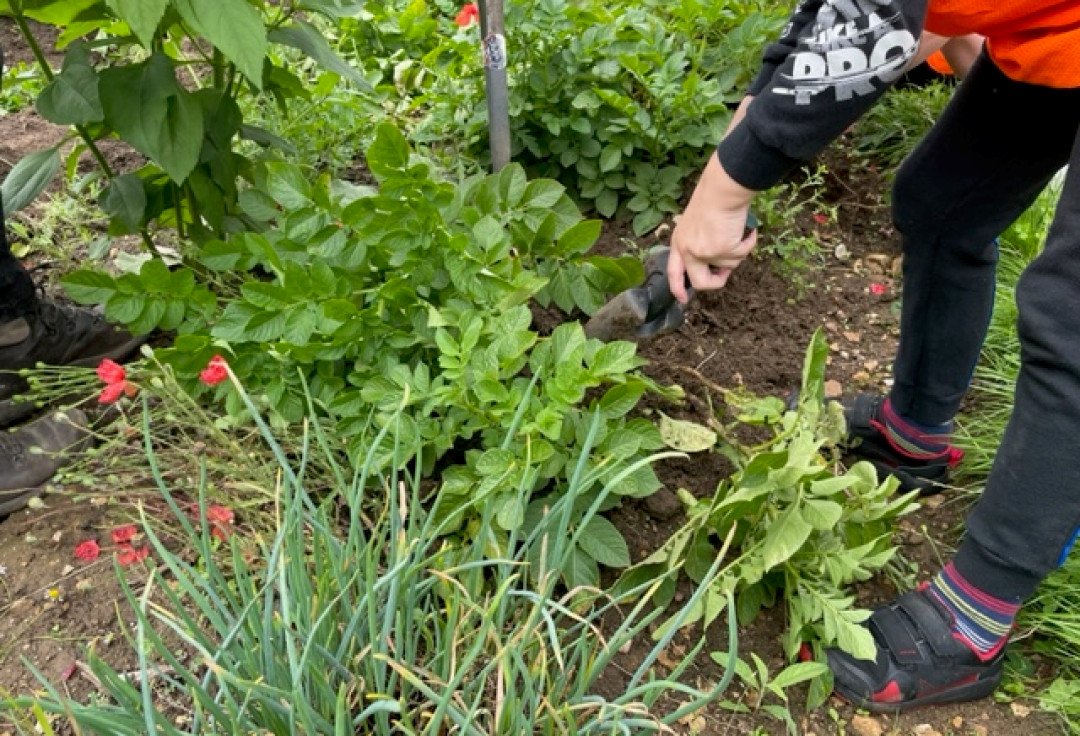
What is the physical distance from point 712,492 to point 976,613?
0.50m

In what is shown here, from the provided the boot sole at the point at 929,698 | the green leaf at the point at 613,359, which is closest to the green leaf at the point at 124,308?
the green leaf at the point at 613,359

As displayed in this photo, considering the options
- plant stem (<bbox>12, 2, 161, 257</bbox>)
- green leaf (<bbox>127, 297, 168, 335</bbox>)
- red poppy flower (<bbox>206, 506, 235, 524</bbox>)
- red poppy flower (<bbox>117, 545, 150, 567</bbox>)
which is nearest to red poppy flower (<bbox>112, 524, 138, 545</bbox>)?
red poppy flower (<bbox>117, 545, 150, 567</bbox>)

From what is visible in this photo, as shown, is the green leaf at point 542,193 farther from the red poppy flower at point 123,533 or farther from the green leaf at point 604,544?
the red poppy flower at point 123,533

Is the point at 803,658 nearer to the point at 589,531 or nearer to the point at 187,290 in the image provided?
the point at 589,531

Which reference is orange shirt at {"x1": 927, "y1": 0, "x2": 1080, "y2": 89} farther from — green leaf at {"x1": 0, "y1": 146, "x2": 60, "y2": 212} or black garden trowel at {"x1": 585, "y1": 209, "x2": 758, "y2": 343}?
green leaf at {"x1": 0, "y1": 146, "x2": 60, "y2": 212}

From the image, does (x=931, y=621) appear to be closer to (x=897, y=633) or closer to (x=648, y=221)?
(x=897, y=633)

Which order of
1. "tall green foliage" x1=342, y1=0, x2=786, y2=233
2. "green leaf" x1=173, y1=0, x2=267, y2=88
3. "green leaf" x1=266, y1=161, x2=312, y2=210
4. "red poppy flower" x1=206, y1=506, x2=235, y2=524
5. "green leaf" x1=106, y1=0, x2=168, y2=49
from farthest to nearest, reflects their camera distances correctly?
"tall green foliage" x1=342, y1=0, x2=786, y2=233, "green leaf" x1=266, y1=161, x2=312, y2=210, "red poppy flower" x1=206, y1=506, x2=235, y2=524, "green leaf" x1=173, y1=0, x2=267, y2=88, "green leaf" x1=106, y1=0, x2=168, y2=49

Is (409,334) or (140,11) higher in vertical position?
(140,11)

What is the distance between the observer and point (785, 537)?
4.71 ft

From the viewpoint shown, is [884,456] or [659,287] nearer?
[659,287]

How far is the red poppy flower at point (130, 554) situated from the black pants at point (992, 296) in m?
1.31

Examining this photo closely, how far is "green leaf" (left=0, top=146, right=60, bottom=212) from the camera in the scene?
68.2 inches

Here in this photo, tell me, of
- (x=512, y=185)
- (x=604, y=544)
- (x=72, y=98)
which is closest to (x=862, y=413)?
(x=604, y=544)

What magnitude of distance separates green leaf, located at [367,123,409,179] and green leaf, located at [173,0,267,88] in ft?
0.85
